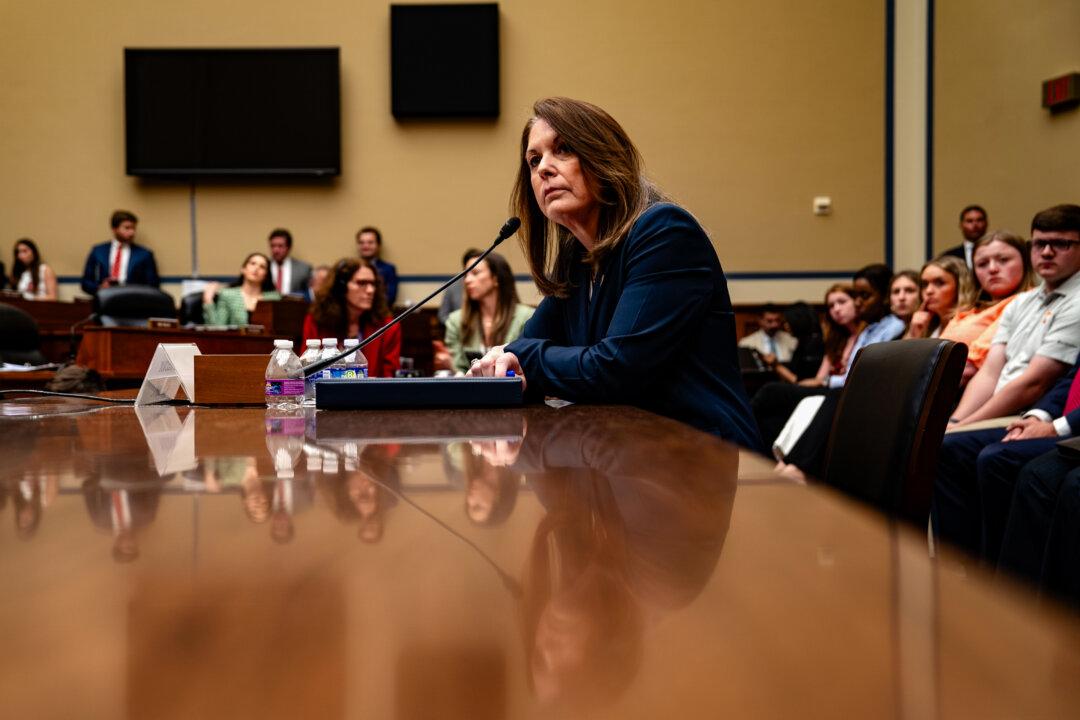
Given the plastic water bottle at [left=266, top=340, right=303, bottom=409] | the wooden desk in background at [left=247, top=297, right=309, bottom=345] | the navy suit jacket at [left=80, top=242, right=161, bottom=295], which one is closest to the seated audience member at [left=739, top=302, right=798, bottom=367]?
the wooden desk in background at [left=247, top=297, right=309, bottom=345]

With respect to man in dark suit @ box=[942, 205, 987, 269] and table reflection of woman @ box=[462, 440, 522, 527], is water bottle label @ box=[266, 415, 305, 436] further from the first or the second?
man in dark suit @ box=[942, 205, 987, 269]

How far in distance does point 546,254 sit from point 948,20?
5.60 meters

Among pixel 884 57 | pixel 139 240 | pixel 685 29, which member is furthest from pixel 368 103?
pixel 884 57

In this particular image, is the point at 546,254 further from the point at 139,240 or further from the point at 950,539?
the point at 139,240

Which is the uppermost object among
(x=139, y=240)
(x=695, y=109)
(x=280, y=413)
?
(x=695, y=109)

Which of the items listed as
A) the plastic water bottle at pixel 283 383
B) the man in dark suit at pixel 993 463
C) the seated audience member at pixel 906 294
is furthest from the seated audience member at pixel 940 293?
the plastic water bottle at pixel 283 383

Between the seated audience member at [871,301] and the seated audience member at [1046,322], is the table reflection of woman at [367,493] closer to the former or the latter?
the seated audience member at [1046,322]

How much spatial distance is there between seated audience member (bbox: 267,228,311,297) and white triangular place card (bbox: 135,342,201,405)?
504cm

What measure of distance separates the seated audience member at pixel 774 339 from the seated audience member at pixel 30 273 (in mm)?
4799

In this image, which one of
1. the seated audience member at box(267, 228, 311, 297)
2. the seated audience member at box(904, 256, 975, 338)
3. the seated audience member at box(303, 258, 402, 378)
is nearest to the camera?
the seated audience member at box(904, 256, 975, 338)

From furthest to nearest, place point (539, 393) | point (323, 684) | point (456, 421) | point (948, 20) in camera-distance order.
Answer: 1. point (948, 20)
2. point (539, 393)
3. point (456, 421)
4. point (323, 684)

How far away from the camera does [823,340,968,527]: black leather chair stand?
3.58 feet

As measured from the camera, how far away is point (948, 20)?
20.7ft

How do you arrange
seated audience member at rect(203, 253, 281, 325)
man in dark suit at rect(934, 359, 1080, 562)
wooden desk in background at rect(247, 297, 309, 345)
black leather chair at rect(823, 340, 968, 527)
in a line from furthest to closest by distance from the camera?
seated audience member at rect(203, 253, 281, 325) → wooden desk in background at rect(247, 297, 309, 345) → man in dark suit at rect(934, 359, 1080, 562) → black leather chair at rect(823, 340, 968, 527)
